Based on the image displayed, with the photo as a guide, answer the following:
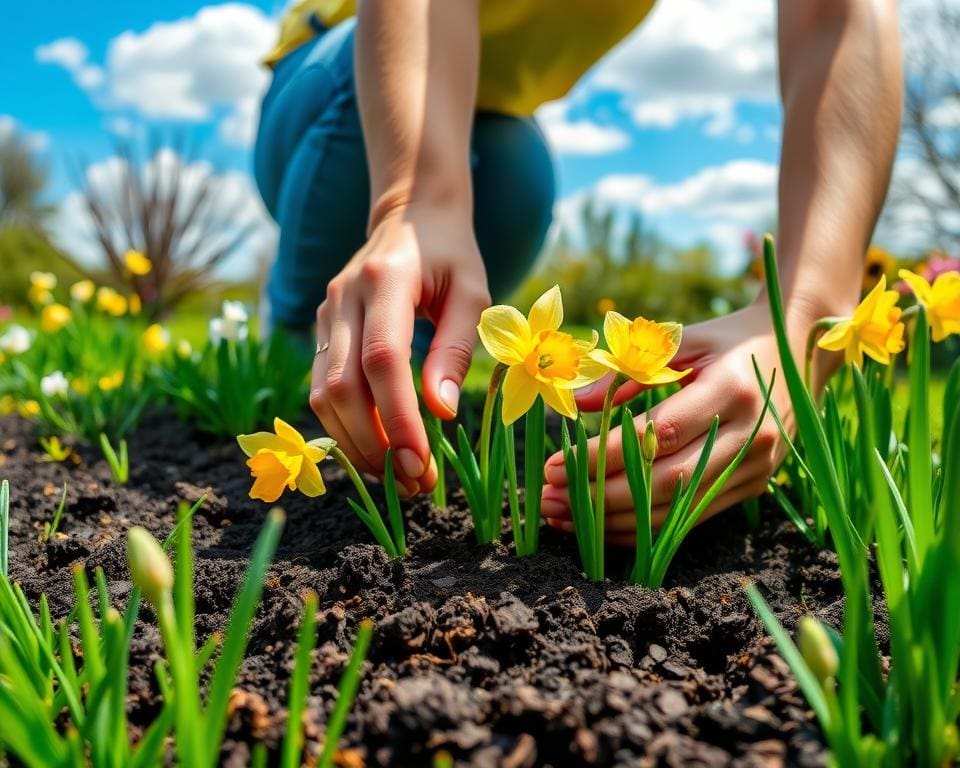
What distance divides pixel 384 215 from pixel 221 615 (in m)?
0.75

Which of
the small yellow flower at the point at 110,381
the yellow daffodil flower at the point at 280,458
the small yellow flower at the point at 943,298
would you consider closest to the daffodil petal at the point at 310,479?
the yellow daffodil flower at the point at 280,458

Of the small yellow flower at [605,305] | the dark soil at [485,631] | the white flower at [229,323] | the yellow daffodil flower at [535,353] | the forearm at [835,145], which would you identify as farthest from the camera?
the small yellow flower at [605,305]

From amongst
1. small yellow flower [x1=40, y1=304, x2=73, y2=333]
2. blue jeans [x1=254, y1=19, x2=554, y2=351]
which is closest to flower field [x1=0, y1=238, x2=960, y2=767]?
blue jeans [x1=254, y1=19, x2=554, y2=351]

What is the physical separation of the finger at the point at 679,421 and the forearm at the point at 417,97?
0.53 m

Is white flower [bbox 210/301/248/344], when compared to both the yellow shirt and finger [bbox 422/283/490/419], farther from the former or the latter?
finger [bbox 422/283/490/419]

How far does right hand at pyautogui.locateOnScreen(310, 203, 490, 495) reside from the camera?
3.98 feet

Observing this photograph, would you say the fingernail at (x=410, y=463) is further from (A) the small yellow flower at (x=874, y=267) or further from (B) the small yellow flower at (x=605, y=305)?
(A) the small yellow flower at (x=874, y=267)

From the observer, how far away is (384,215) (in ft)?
4.94

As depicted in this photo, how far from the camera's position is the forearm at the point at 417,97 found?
150cm

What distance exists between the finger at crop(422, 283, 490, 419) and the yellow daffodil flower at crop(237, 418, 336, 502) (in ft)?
0.57

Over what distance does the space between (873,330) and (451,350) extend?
62 centimetres

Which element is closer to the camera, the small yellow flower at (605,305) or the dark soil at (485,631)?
the dark soil at (485,631)

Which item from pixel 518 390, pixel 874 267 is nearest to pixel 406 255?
pixel 518 390

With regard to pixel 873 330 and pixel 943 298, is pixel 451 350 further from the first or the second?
pixel 943 298
